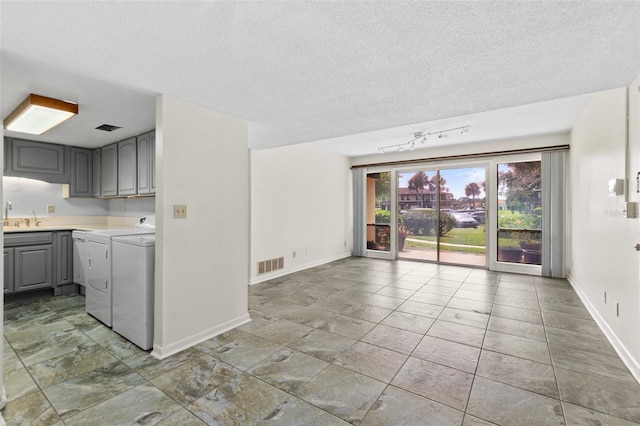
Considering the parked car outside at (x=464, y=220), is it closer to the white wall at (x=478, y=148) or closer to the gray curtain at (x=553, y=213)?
the gray curtain at (x=553, y=213)

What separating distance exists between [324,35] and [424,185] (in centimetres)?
527

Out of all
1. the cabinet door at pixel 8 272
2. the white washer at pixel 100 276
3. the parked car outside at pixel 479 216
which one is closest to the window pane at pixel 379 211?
the parked car outside at pixel 479 216

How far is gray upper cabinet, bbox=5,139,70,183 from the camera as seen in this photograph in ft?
12.7

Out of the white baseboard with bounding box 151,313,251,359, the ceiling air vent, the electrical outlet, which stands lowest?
the white baseboard with bounding box 151,313,251,359

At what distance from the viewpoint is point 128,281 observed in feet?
8.70

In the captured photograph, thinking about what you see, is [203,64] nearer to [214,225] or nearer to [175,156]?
[175,156]

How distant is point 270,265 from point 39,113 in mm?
3427

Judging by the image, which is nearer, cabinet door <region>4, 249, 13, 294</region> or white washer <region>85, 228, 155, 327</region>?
white washer <region>85, 228, 155, 327</region>

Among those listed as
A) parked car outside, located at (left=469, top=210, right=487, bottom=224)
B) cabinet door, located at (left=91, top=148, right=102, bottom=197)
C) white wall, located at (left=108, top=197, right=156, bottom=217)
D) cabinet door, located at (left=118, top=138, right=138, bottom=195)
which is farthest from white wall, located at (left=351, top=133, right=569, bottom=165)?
cabinet door, located at (left=91, top=148, right=102, bottom=197)

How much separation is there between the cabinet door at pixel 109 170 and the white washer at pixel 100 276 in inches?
46.4

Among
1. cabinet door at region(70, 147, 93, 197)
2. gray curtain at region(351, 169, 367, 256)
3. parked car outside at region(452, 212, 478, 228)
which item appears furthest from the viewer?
gray curtain at region(351, 169, 367, 256)

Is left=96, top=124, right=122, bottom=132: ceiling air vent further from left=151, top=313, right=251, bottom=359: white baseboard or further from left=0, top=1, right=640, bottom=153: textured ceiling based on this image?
left=151, top=313, right=251, bottom=359: white baseboard

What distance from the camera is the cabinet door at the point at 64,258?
399 centimetres

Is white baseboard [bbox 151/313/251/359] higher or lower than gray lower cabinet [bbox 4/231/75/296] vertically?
lower
